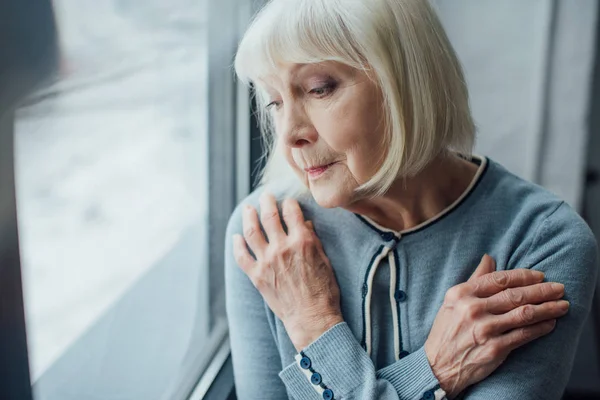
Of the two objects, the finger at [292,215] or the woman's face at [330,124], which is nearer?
the woman's face at [330,124]

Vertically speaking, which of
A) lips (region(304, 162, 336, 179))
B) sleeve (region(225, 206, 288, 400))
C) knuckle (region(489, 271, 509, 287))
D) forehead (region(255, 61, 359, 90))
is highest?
forehead (region(255, 61, 359, 90))

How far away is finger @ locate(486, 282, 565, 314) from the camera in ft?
3.38

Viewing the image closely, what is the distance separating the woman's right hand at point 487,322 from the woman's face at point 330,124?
0.92 feet

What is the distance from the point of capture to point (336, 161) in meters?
1.08

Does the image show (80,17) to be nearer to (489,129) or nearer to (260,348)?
(260,348)

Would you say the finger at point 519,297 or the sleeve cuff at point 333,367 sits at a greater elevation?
the finger at point 519,297

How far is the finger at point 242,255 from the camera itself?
1193 millimetres

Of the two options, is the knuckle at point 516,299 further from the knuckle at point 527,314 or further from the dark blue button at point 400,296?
the dark blue button at point 400,296

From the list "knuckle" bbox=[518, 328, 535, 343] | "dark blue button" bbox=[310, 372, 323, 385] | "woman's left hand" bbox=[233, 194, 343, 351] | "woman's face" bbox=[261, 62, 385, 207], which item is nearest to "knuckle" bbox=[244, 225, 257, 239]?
"woman's left hand" bbox=[233, 194, 343, 351]

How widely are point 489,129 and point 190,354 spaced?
1.27 meters

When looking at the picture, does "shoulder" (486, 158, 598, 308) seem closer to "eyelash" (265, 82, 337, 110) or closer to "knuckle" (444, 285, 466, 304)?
"knuckle" (444, 285, 466, 304)

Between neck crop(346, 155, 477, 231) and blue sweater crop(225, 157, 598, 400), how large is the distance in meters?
0.03

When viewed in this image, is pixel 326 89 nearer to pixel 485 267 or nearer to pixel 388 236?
pixel 388 236

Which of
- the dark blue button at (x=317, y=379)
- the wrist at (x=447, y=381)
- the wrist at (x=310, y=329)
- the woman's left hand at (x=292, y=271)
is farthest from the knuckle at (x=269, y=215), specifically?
the wrist at (x=447, y=381)
